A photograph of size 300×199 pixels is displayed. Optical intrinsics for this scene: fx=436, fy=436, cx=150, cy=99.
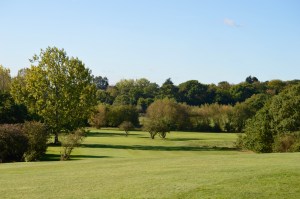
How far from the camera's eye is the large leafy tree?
61.6 m

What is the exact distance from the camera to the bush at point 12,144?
1517 inches

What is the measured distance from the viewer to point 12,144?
38906 millimetres

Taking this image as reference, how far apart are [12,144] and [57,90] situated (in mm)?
24667

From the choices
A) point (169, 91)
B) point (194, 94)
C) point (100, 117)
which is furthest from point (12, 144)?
point (194, 94)

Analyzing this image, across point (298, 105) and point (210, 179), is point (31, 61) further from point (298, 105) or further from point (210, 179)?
point (210, 179)

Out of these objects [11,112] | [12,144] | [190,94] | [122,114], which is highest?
[190,94]

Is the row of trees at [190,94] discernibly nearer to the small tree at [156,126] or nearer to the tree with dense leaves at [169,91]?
the tree with dense leaves at [169,91]

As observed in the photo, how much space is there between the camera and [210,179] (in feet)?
53.5

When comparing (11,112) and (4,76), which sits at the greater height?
(4,76)

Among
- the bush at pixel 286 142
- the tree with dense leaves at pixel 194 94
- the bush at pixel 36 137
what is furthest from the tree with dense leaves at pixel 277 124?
the tree with dense leaves at pixel 194 94

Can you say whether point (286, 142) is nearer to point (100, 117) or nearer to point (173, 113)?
point (173, 113)

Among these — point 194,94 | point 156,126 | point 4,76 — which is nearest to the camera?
point 156,126

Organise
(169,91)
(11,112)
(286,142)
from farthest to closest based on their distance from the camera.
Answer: (169,91) → (11,112) → (286,142)

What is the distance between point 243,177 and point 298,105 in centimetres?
3555
